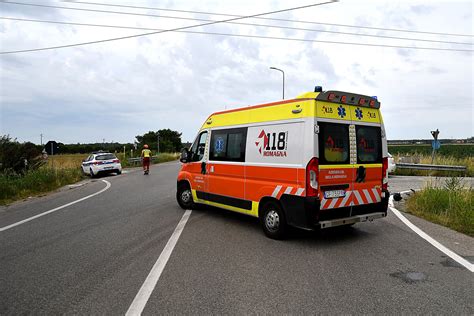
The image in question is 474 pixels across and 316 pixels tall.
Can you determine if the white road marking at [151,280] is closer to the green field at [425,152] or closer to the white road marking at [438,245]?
the white road marking at [438,245]

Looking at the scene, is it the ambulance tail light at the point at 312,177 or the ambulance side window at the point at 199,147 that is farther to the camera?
the ambulance side window at the point at 199,147

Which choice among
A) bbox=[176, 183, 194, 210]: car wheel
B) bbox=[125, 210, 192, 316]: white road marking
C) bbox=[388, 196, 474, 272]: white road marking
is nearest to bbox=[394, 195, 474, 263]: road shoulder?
bbox=[388, 196, 474, 272]: white road marking

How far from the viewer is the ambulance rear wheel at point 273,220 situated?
6039mm

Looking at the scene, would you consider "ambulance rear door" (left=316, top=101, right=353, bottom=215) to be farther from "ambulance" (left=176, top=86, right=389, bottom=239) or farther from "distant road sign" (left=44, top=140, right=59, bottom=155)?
"distant road sign" (left=44, top=140, right=59, bottom=155)

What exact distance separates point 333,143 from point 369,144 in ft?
3.27

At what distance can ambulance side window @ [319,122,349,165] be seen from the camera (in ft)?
18.8

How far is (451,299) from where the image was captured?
147 inches

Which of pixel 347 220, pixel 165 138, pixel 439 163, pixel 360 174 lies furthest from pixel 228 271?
pixel 165 138

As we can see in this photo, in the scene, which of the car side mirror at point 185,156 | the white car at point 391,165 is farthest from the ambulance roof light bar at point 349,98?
the white car at point 391,165

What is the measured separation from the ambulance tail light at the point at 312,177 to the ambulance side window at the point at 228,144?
1700 mm

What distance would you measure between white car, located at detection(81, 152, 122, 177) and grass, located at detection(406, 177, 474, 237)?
18224 millimetres

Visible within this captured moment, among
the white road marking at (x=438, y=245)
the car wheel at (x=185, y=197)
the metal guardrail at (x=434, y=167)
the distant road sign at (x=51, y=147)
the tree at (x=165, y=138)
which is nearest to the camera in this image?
the white road marking at (x=438, y=245)

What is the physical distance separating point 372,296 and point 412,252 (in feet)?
6.50

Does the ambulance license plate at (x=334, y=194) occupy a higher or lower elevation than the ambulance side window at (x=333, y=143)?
lower
